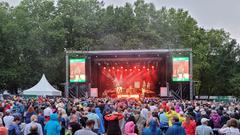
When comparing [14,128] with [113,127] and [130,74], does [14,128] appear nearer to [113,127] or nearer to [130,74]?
[113,127]

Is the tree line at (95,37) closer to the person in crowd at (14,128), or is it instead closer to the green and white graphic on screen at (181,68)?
the green and white graphic on screen at (181,68)

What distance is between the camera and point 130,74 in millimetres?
40469

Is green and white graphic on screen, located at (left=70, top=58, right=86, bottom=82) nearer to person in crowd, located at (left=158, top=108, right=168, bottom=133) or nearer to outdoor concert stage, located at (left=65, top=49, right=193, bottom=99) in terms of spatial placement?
outdoor concert stage, located at (left=65, top=49, right=193, bottom=99)

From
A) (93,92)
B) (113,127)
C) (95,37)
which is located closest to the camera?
(113,127)

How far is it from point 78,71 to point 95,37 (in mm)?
18170

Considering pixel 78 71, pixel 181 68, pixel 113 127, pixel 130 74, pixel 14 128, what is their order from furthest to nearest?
pixel 130 74
pixel 78 71
pixel 181 68
pixel 14 128
pixel 113 127

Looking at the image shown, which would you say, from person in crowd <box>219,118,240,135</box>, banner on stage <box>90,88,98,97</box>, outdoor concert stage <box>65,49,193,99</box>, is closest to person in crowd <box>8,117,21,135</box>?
person in crowd <box>219,118,240,135</box>

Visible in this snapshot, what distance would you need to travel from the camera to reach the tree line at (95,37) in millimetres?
48812

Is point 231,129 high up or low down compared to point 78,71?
down

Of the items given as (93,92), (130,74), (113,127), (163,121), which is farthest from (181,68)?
(113,127)

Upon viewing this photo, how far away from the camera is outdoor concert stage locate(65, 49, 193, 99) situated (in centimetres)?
3531

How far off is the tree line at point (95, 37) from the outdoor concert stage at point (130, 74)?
642 cm

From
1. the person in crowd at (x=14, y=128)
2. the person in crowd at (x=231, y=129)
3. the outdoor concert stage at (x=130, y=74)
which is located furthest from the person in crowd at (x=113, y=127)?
the outdoor concert stage at (x=130, y=74)

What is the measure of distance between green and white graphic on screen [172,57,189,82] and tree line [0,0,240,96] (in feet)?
35.8
